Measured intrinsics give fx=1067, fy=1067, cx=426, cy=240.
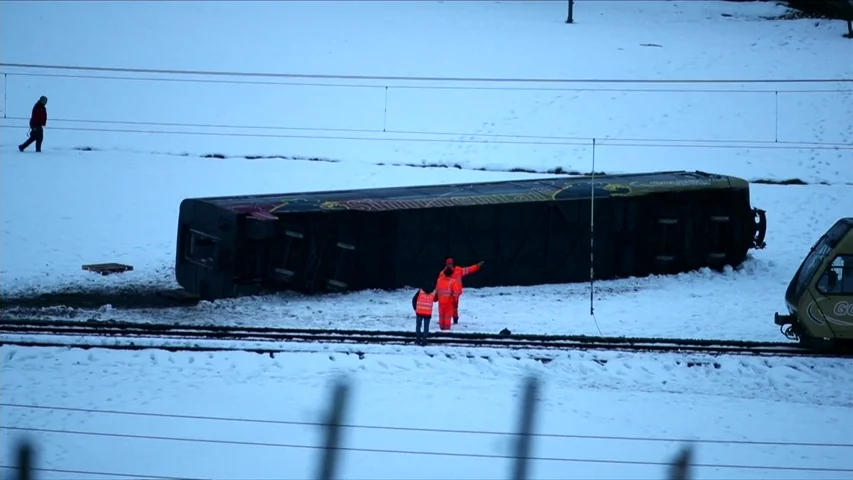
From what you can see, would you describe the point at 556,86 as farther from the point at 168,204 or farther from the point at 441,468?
the point at 441,468

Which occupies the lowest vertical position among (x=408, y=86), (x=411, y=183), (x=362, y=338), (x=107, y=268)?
(x=362, y=338)

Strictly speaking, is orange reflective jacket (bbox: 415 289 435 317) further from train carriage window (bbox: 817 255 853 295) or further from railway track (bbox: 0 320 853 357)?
train carriage window (bbox: 817 255 853 295)

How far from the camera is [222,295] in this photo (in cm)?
1961

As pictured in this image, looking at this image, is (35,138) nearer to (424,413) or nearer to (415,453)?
(424,413)

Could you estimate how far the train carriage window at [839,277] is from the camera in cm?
1659

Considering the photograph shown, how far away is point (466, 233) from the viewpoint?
2083cm

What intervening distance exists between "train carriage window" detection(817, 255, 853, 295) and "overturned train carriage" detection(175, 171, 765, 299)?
548 cm

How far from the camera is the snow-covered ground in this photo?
39.4 feet

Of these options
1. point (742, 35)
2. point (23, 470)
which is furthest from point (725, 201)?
point (742, 35)

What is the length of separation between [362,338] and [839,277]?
24.6 ft

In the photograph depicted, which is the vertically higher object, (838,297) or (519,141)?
(519,141)

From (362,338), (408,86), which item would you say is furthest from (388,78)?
(362,338)

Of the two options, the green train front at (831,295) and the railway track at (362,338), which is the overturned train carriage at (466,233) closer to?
the railway track at (362,338)

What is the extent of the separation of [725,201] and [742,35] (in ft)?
71.1
